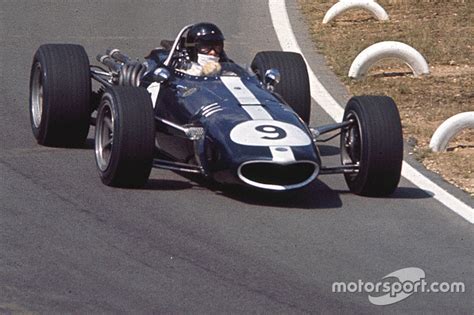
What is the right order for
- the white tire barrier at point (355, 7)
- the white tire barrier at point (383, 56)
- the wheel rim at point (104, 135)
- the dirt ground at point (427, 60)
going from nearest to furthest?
the wheel rim at point (104, 135)
the dirt ground at point (427, 60)
the white tire barrier at point (383, 56)
the white tire barrier at point (355, 7)

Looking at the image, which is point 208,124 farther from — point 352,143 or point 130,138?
point 352,143

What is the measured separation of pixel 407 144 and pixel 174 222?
3.90 metres

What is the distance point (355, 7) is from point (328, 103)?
13.4ft

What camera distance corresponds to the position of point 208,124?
11.1 metres

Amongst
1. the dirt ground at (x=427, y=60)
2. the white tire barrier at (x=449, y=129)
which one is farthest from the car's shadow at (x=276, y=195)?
the white tire barrier at (x=449, y=129)

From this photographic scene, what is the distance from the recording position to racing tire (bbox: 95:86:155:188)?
1084 cm

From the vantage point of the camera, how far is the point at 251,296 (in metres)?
8.80

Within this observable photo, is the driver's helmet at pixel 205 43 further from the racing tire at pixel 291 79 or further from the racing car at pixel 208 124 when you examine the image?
the racing tire at pixel 291 79

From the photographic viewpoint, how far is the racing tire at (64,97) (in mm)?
12258

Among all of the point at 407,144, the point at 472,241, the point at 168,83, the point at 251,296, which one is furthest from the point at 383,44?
the point at 251,296

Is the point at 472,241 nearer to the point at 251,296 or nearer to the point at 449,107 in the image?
the point at 251,296

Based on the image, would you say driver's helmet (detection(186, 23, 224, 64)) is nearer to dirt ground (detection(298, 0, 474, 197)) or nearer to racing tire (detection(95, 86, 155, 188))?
racing tire (detection(95, 86, 155, 188))

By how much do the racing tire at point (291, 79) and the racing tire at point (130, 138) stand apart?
83.7 inches

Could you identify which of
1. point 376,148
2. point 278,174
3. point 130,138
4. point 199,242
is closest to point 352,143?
point 376,148
